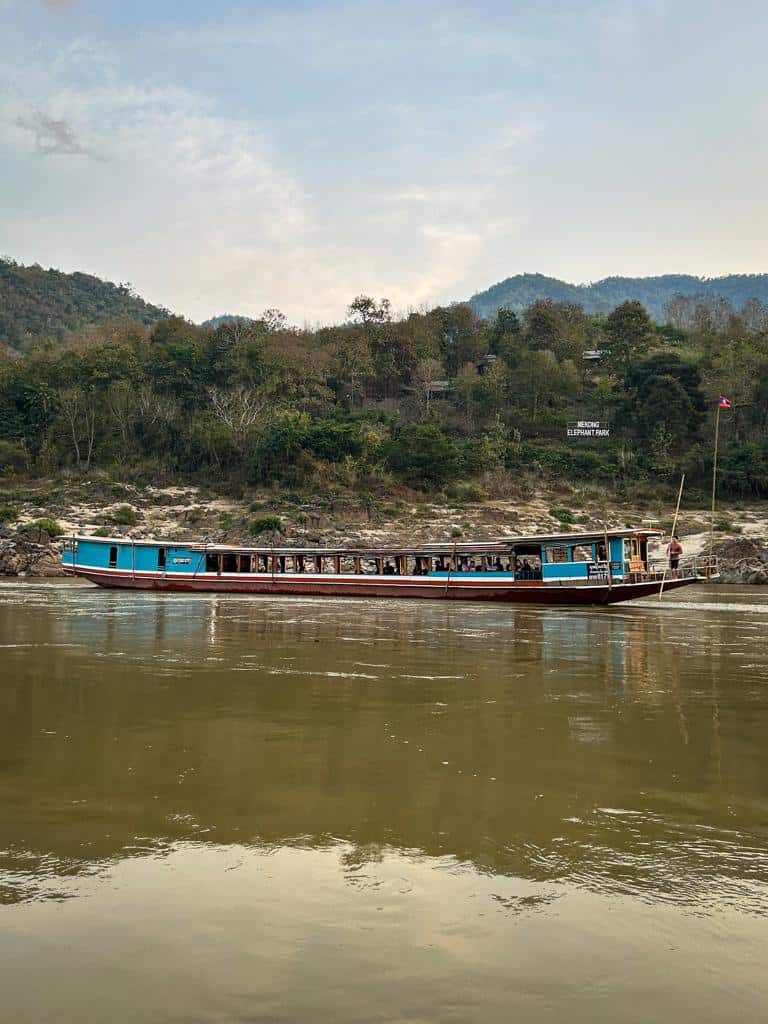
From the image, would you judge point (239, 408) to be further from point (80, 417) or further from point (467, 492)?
point (467, 492)

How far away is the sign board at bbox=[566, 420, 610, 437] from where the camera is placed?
65.8m

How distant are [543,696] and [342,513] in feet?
129

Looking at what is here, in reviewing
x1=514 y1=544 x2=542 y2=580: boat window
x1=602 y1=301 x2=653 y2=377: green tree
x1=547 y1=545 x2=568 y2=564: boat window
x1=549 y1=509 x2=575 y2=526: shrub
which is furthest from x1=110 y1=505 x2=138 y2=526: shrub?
x1=602 y1=301 x2=653 y2=377: green tree

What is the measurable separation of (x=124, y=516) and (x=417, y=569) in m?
21.9

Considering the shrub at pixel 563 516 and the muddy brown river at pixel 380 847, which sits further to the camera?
the shrub at pixel 563 516

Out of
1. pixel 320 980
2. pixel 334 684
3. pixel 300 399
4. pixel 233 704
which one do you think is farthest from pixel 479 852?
pixel 300 399

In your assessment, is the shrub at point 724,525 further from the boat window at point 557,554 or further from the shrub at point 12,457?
the shrub at point 12,457

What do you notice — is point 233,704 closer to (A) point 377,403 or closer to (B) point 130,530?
(B) point 130,530

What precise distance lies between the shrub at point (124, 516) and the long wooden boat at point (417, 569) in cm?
1087

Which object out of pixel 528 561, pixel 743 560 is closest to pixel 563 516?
pixel 743 560

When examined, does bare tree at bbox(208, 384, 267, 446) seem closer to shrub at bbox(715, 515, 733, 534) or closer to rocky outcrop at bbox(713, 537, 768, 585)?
shrub at bbox(715, 515, 733, 534)

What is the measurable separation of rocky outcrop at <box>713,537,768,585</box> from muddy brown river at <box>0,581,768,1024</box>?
2952 centimetres

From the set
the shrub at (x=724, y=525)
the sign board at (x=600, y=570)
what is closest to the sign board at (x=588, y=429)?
the shrub at (x=724, y=525)

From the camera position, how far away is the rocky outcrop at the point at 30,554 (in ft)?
138
